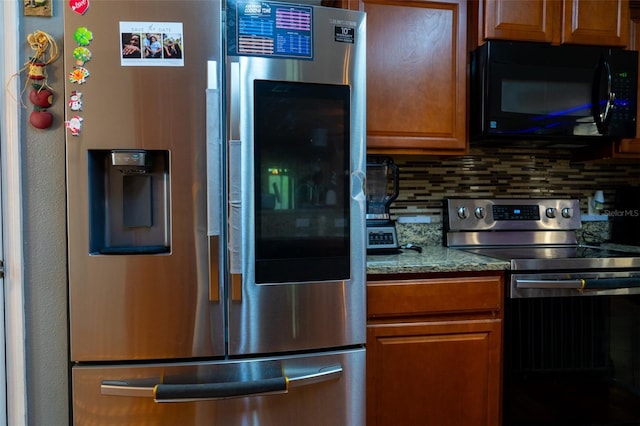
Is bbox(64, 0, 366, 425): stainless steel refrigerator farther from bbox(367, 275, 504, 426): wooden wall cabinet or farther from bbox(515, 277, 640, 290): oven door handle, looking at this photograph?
bbox(515, 277, 640, 290): oven door handle

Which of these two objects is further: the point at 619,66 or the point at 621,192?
the point at 621,192

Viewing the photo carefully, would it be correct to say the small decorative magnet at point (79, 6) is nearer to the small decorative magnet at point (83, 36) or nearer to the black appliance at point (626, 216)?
the small decorative magnet at point (83, 36)

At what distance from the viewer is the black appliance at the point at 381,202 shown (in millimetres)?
1712

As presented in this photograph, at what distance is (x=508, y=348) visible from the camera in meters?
1.48

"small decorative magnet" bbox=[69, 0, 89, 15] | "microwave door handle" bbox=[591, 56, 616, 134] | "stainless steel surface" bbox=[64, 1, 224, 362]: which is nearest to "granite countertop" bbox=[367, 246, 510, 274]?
"stainless steel surface" bbox=[64, 1, 224, 362]

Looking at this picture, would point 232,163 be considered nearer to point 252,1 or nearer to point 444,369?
point 252,1

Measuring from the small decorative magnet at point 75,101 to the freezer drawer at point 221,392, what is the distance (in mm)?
763

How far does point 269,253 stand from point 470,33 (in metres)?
1.34

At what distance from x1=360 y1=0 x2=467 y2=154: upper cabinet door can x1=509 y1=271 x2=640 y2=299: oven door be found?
62 cm

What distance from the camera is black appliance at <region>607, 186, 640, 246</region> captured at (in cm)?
203

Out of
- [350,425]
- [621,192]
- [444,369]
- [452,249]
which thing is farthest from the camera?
[621,192]

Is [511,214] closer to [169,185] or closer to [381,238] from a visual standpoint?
[381,238]

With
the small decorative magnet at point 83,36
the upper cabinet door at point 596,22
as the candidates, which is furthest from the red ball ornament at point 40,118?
the upper cabinet door at point 596,22

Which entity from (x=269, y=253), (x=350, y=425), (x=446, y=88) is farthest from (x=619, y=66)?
(x=350, y=425)
